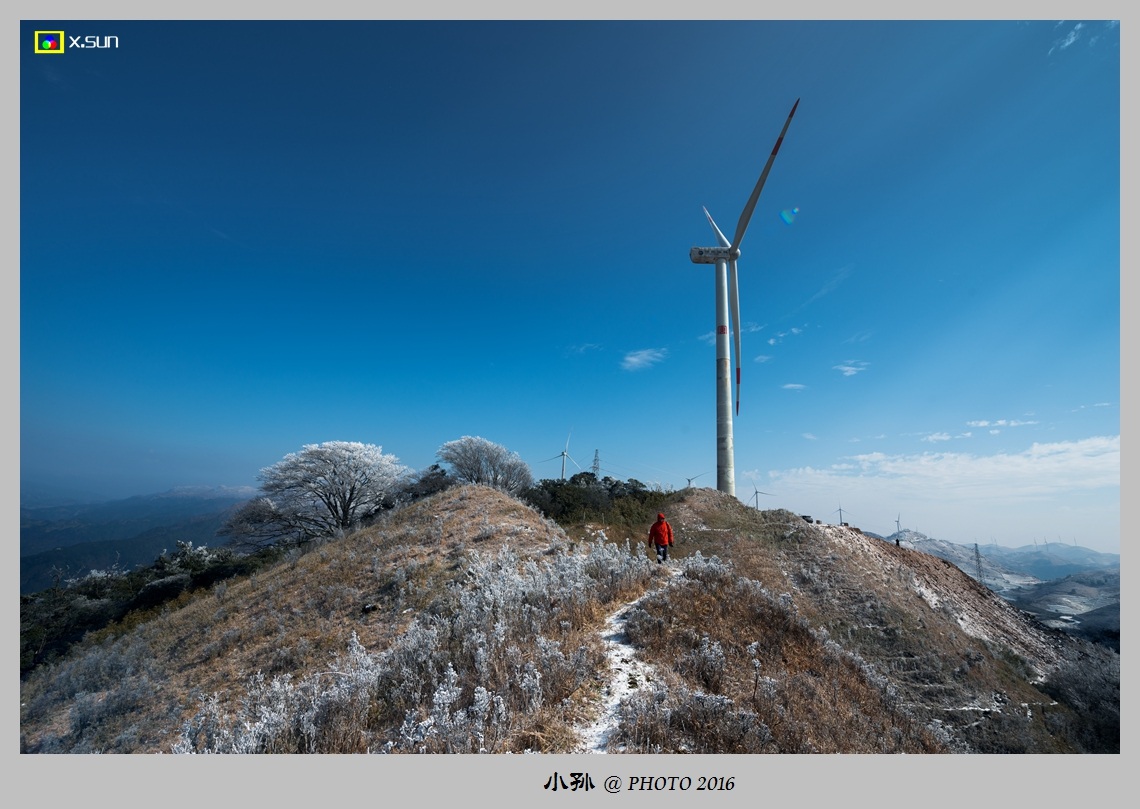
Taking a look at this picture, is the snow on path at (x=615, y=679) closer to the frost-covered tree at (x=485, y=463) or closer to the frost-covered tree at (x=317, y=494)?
the frost-covered tree at (x=317, y=494)

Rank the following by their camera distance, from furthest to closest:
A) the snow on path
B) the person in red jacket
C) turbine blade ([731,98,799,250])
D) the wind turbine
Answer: the wind turbine, turbine blade ([731,98,799,250]), the person in red jacket, the snow on path

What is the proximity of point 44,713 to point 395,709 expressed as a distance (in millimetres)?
10040

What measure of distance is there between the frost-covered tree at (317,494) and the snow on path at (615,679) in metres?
27.2

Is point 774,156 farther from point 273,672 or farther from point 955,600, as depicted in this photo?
point 273,672

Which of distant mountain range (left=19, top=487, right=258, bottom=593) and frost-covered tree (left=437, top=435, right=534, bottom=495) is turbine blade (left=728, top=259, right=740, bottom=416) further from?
distant mountain range (left=19, top=487, right=258, bottom=593)

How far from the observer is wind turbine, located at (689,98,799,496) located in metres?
32.1

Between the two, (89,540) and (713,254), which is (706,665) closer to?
(713,254)

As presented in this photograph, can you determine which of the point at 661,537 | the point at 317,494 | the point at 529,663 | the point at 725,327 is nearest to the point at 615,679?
the point at 529,663

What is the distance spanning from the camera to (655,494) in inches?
1325

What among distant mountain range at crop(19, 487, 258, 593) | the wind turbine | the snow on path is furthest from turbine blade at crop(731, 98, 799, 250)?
distant mountain range at crop(19, 487, 258, 593)

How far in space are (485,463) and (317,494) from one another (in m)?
12.7

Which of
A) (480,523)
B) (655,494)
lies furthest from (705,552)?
(480,523)

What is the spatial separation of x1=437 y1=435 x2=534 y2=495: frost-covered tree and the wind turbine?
16.4m

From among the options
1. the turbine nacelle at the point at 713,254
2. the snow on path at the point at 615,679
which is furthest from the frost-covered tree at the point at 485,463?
the snow on path at the point at 615,679
